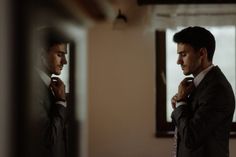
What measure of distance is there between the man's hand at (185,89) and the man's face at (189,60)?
25 millimetres

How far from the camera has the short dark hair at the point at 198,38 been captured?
1.04 metres

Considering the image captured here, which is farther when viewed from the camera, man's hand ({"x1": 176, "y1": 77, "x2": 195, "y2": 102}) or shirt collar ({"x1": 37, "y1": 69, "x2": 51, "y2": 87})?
man's hand ({"x1": 176, "y1": 77, "x2": 195, "y2": 102})

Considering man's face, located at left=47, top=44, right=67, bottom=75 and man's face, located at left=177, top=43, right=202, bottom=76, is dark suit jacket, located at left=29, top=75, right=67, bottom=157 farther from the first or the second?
man's face, located at left=177, top=43, right=202, bottom=76

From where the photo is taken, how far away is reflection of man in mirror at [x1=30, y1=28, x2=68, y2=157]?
636 millimetres

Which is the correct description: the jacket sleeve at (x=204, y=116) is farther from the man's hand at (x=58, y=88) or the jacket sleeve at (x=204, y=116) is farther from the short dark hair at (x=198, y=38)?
the man's hand at (x=58, y=88)

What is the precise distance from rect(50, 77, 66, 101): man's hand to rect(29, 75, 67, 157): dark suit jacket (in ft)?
0.05

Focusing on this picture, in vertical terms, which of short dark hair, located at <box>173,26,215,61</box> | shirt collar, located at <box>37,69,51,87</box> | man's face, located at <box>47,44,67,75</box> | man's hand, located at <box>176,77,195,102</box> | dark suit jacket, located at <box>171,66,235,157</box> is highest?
short dark hair, located at <box>173,26,215,61</box>

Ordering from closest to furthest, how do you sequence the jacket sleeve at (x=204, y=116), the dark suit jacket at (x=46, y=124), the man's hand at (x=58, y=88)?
1. the dark suit jacket at (x=46, y=124)
2. the man's hand at (x=58, y=88)
3. the jacket sleeve at (x=204, y=116)

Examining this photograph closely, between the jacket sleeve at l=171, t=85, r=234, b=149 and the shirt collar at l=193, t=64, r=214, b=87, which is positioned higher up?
the shirt collar at l=193, t=64, r=214, b=87

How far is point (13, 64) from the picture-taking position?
0.57 meters

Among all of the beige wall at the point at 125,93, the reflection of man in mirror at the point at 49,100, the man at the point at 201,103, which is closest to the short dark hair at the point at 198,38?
the man at the point at 201,103

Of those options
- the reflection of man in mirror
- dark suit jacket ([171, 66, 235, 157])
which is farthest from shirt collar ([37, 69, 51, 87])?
dark suit jacket ([171, 66, 235, 157])

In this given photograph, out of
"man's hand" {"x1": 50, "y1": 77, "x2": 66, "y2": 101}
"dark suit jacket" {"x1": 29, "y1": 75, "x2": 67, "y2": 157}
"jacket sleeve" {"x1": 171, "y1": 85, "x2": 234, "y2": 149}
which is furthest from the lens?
"jacket sleeve" {"x1": 171, "y1": 85, "x2": 234, "y2": 149}

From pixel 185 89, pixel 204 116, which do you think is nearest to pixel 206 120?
pixel 204 116
